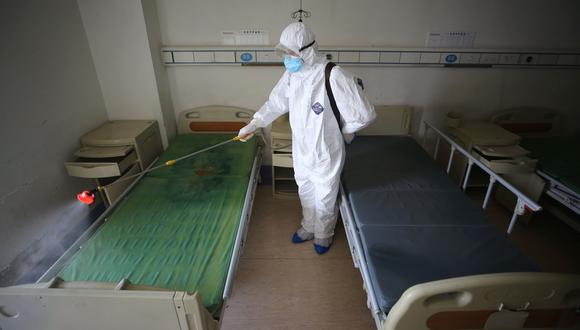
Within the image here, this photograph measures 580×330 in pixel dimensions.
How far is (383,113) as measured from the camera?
3.22 metres

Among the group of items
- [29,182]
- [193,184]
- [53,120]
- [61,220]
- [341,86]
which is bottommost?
[61,220]

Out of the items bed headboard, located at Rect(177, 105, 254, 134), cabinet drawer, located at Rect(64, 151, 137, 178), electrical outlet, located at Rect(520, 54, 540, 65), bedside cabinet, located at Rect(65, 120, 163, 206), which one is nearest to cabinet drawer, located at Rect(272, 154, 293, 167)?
bed headboard, located at Rect(177, 105, 254, 134)

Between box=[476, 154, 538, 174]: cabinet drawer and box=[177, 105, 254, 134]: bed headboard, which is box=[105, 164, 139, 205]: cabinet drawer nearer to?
box=[177, 105, 254, 134]: bed headboard

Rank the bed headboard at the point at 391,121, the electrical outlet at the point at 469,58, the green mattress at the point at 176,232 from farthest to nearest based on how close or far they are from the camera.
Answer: the bed headboard at the point at 391,121 → the electrical outlet at the point at 469,58 → the green mattress at the point at 176,232

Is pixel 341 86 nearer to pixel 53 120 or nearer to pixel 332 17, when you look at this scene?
pixel 332 17

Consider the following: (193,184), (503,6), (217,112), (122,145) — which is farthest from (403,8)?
(122,145)

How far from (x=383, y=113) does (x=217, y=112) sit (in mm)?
1827

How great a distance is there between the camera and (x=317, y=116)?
2053 millimetres

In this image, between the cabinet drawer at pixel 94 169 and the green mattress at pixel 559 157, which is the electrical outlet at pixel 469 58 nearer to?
the green mattress at pixel 559 157

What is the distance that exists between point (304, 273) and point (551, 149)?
268 cm

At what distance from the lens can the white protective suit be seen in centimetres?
198

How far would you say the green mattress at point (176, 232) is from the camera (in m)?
1.60

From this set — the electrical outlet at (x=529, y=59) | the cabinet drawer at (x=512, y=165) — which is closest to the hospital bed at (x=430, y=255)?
the cabinet drawer at (x=512, y=165)

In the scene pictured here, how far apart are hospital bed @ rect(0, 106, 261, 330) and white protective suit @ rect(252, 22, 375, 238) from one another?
563 mm
